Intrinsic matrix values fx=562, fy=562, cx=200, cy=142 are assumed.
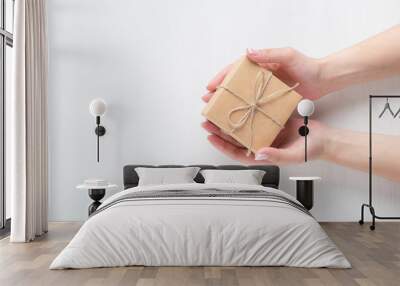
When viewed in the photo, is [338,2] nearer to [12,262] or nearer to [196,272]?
[196,272]

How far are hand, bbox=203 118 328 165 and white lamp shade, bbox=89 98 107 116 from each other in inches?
43.9

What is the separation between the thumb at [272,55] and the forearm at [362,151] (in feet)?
3.06

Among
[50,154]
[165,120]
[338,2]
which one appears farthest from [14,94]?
[338,2]

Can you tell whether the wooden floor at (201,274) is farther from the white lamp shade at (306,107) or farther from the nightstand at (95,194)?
the white lamp shade at (306,107)

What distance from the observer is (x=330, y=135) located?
20.2 ft

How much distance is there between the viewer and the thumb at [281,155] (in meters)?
5.98

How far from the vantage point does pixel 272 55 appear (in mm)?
6055

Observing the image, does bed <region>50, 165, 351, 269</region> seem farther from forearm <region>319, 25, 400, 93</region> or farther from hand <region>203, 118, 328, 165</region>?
forearm <region>319, 25, 400, 93</region>

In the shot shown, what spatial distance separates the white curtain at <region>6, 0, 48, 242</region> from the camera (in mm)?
5094

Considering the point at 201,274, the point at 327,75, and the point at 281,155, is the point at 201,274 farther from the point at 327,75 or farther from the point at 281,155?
the point at 327,75

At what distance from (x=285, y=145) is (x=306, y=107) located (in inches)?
19.2

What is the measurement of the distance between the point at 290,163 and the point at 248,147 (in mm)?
601

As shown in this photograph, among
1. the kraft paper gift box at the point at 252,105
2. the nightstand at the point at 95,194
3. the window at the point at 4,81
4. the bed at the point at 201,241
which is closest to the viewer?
the bed at the point at 201,241

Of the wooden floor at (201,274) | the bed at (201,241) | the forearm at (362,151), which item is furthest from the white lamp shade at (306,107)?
the bed at (201,241)
